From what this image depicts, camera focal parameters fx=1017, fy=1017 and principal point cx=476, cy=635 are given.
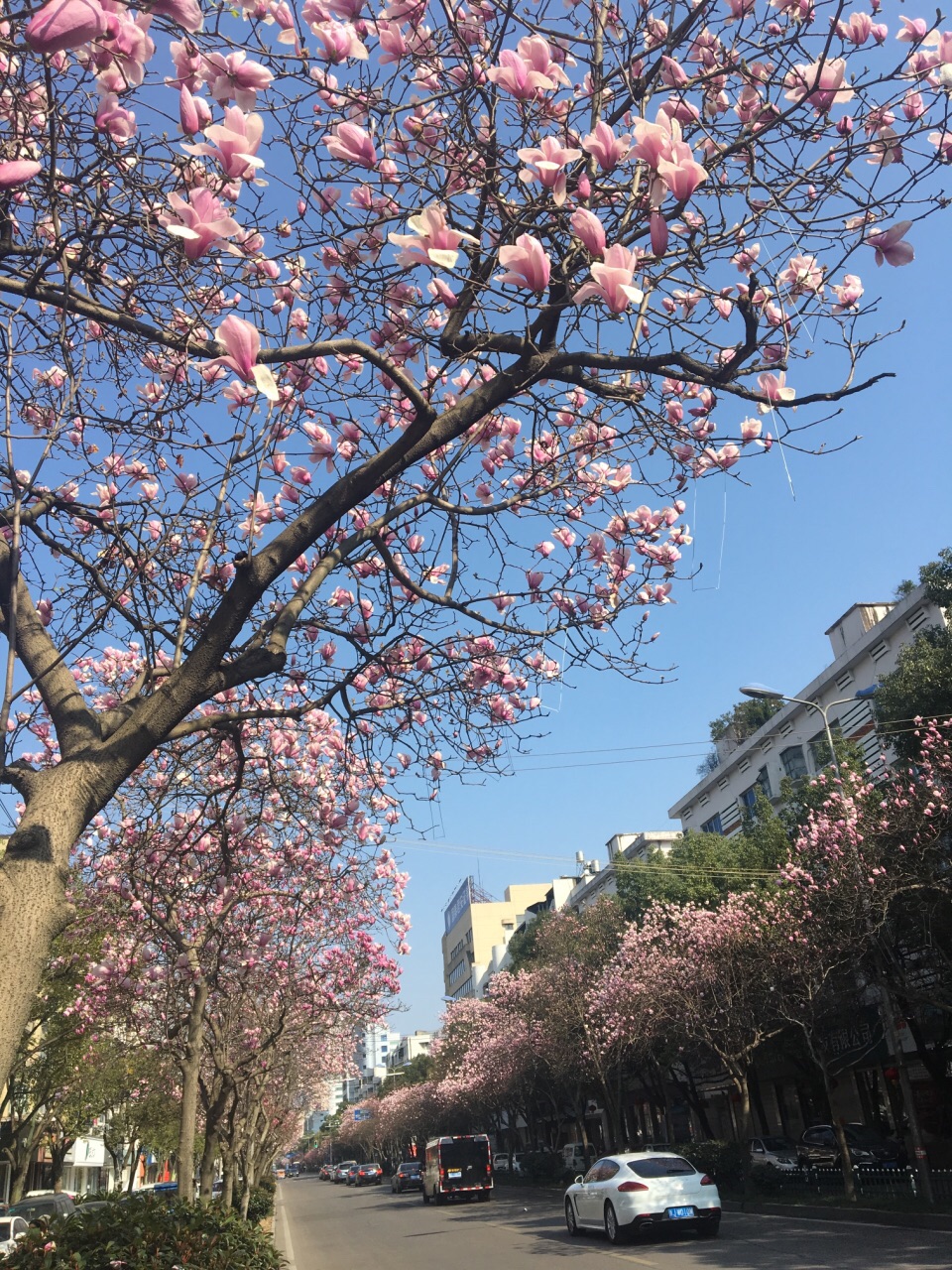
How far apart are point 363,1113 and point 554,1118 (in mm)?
52830

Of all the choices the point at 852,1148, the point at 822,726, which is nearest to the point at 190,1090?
the point at 852,1148

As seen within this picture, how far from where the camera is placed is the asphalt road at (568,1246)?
11266mm

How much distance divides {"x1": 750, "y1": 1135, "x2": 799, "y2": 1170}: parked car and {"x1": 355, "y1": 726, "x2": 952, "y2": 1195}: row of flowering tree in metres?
2.49

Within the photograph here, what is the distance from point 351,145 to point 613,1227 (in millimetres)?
15507

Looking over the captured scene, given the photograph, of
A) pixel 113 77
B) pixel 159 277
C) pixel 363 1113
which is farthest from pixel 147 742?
pixel 363 1113

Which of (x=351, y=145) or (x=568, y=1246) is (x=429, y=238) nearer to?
(x=351, y=145)

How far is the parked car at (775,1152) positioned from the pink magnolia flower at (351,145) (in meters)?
26.4

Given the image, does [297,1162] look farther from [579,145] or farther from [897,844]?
[579,145]

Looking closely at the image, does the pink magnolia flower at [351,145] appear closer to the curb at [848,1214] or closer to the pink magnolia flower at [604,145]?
the pink magnolia flower at [604,145]

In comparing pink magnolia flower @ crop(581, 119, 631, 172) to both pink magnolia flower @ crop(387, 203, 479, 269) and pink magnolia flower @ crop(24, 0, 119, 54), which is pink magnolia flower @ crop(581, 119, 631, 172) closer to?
pink magnolia flower @ crop(387, 203, 479, 269)

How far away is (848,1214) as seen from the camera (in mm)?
15703

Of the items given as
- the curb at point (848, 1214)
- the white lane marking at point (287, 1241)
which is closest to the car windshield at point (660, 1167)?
the curb at point (848, 1214)

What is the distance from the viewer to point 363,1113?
8725 cm

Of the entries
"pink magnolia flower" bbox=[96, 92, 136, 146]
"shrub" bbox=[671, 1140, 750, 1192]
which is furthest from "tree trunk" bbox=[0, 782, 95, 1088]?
"shrub" bbox=[671, 1140, 750, 1192]
